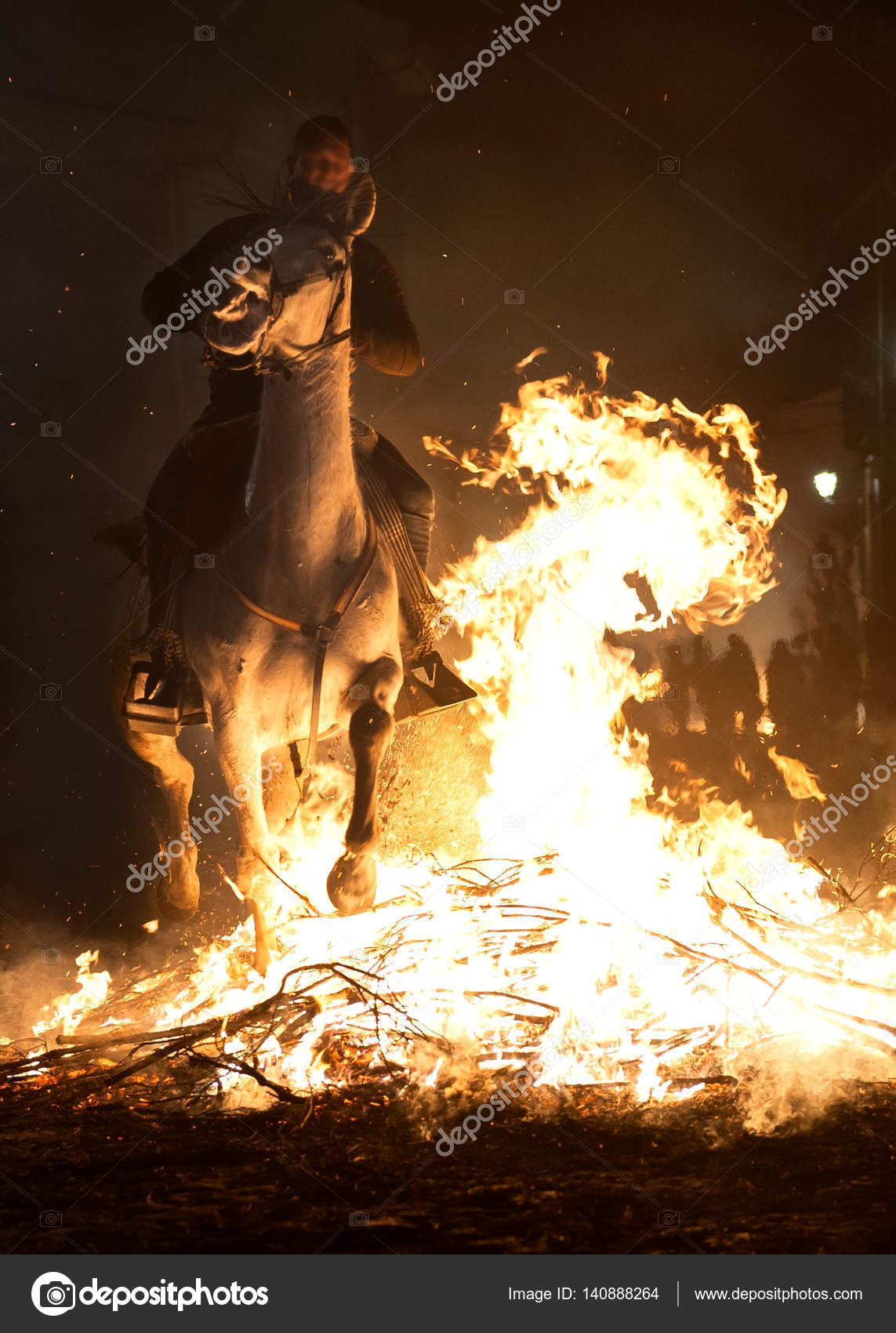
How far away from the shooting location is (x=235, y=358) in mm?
4367

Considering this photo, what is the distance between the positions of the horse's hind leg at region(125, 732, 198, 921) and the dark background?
0.12 meters

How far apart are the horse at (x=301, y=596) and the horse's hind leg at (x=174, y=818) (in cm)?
1

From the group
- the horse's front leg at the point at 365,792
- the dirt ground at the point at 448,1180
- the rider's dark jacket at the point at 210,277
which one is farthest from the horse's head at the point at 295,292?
the dirt ground at the point at 448,1180

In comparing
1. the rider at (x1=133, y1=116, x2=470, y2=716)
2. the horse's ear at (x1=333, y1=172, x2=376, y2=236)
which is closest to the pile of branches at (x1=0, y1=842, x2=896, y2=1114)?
the rider at (x1=133, y1=116, x2=470, y2=716)

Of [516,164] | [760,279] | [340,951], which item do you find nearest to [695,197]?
[760,279]

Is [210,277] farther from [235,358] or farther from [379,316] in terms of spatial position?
[379,316]

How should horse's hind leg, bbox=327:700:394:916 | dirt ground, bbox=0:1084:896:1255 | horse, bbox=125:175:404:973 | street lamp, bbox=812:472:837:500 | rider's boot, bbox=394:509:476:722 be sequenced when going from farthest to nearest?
1. street lamp, bbox=812:472:837:500
2. rider's boot, bbox=394:509:476:722
3. horse's hind leg, bbox=327:700:394:916
4. horse, bbox=125:175:404:973
5. dirt ground, bbox=0:1084:896:1255

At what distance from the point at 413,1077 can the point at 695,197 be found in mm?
4110

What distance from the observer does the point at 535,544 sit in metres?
4.86

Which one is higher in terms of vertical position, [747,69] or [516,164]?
[747,69]

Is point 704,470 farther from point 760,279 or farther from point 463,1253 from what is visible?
point 463,1253

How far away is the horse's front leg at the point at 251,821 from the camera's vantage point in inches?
169
